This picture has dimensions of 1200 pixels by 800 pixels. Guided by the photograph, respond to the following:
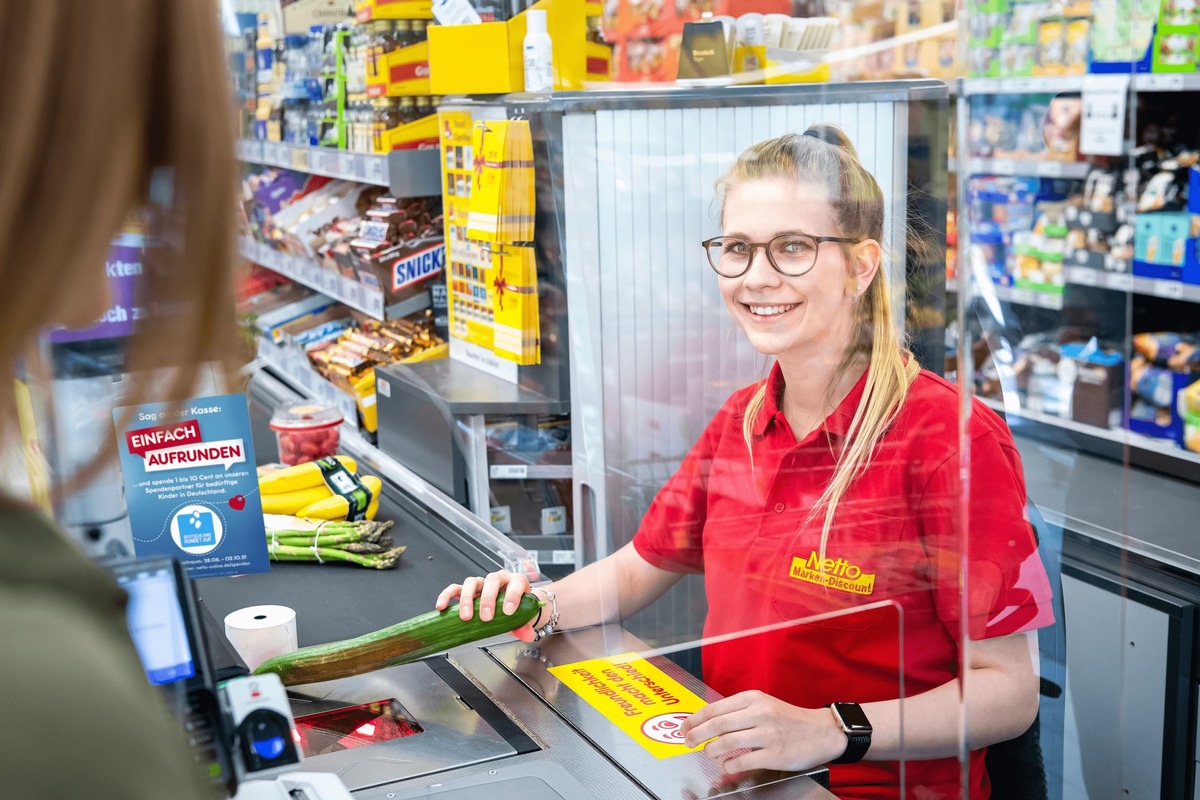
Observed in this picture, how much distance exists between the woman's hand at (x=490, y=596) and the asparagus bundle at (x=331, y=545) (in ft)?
1.13

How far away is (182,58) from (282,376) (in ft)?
15.4

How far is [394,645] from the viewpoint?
139cm

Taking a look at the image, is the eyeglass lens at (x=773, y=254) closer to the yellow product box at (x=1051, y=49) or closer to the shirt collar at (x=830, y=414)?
the shirt collar at (x=830, y=414)

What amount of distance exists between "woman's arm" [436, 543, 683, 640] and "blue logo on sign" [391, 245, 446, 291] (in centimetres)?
239

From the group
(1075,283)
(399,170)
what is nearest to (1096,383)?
(1075,283)

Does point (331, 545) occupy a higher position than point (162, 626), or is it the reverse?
point (162, 626)

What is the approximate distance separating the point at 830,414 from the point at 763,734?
0.31 meters

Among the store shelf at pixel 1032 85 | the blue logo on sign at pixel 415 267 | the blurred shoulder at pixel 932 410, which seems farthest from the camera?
the blue logo on sign at pixel 415 267

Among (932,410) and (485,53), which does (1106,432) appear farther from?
(485,53)

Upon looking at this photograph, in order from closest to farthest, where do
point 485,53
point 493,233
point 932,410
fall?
point 932,410, point 493,233, point 485,53

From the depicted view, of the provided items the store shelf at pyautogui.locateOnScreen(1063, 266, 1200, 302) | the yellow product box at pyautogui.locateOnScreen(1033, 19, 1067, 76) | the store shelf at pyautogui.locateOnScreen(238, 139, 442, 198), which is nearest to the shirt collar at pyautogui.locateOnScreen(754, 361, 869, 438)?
the store shelf at pyautogui.locateOnScreen(1063, 266, 1200, 302)

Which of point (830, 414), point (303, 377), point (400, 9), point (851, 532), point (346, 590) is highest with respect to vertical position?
point (400, 9)

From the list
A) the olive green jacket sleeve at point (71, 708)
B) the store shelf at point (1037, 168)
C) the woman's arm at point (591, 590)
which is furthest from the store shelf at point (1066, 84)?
the olive green jacket sleeve at point (71, 708)

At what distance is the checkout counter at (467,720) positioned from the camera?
1.08m
